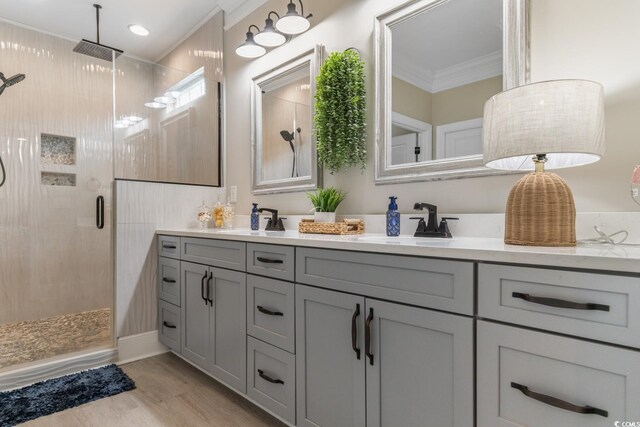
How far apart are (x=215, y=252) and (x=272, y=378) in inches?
29.5

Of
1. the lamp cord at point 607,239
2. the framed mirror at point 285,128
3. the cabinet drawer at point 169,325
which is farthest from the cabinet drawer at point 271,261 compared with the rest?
the lamp cord at point 607,239

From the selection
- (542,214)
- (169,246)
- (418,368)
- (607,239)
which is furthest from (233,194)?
→ (607,239)

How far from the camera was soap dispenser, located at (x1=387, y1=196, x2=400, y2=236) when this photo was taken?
1649mm

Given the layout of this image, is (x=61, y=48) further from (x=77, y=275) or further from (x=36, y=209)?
(x=77, y=275)

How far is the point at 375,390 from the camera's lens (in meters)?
1.17

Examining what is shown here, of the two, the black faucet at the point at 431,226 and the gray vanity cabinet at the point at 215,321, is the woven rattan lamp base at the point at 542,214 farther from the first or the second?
the gray vanity cabinet at the point at 215,321

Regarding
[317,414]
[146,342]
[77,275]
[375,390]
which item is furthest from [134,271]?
[375,390]

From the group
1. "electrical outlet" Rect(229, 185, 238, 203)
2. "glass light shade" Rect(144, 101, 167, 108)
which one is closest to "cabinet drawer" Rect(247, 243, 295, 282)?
"electrical outlet" Rect(229, 185, 238, 203)

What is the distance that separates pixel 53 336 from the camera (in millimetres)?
2576

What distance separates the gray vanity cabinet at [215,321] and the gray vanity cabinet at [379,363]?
0.44m

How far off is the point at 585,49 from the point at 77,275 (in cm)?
377

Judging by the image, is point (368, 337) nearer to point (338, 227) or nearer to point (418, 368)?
point (418, 368)

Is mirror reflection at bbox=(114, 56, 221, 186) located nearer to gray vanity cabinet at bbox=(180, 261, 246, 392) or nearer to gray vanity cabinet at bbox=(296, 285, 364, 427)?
gray vanity cabinet at bbox=(180, 261, 246, 392)

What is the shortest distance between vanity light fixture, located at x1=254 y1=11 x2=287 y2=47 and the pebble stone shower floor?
2.21 metres
